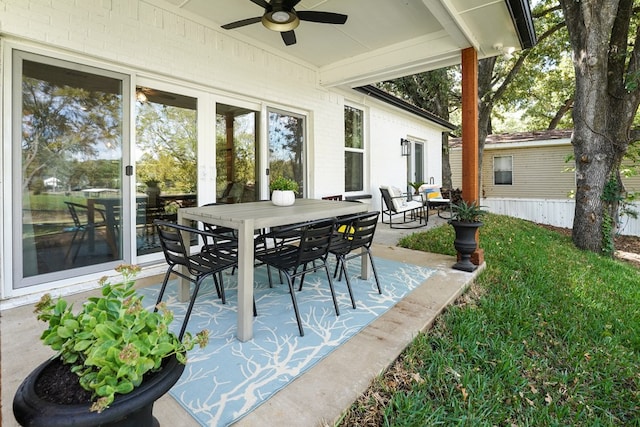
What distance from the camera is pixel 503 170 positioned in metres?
12.8

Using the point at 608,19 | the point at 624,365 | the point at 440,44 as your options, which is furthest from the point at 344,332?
the point at 608,19

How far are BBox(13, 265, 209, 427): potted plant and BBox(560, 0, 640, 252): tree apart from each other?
24.2 feet

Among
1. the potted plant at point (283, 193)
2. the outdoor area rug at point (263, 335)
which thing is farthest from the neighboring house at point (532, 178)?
the potted plant at point (283, 193)

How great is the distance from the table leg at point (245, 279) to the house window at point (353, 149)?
4.82 meters

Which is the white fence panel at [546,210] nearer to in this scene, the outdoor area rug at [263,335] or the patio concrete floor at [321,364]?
the outdoor area rug at [263,335]

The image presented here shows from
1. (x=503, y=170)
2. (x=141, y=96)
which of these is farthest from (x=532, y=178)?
(x=141, y=96)

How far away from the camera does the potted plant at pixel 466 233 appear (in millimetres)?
3584

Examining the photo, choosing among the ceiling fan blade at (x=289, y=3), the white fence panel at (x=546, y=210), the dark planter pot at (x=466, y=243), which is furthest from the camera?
the white fence panel at (x=546, y=210)

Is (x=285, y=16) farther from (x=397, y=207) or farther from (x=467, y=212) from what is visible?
(x=397, y=207)

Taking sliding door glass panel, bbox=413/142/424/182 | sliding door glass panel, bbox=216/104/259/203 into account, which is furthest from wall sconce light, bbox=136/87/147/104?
sliding door glass panel, bbox=413/142/424/182

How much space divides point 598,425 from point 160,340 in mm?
2238

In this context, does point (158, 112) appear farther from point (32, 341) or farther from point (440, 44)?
point (440, 44)

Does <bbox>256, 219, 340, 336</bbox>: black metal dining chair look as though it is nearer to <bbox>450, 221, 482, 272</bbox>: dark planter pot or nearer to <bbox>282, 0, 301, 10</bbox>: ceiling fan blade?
<bbox>450, 221, 482, 272</bbox>: dark planter pot

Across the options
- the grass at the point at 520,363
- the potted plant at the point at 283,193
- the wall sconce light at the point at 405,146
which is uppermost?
the wall sconce light at the point at 405,146
